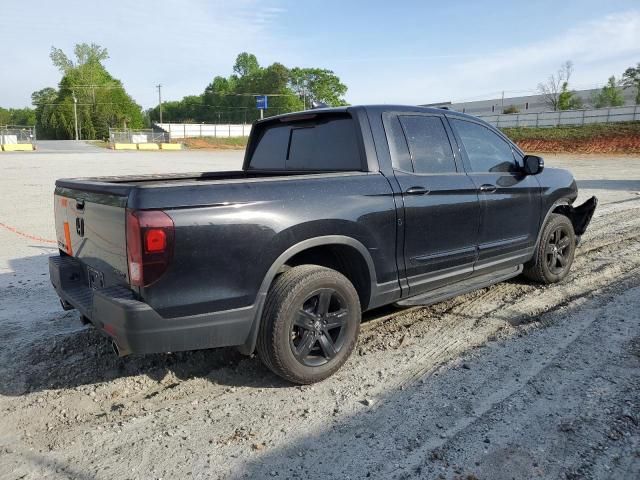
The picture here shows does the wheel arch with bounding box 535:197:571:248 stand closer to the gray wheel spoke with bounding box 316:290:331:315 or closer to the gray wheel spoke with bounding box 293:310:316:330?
the gray wheel spoke with bounding box 316:290:331:315

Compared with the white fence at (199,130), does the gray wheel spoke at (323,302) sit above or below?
below

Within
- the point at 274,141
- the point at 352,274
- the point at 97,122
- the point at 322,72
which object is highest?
the point at 322,72

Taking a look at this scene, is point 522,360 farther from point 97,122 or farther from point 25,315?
point 97,122

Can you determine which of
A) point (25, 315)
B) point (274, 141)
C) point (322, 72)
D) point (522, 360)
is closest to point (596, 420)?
point (522, 360)

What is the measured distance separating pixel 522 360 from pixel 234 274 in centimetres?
217

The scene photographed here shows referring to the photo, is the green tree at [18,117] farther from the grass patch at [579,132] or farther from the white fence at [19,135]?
the grass patch at [579,132]

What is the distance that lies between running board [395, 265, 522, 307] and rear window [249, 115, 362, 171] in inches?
43.9

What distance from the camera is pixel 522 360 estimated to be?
362 centimetres

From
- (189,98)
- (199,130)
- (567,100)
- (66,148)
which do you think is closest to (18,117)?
(189,98)

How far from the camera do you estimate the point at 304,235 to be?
318 cm

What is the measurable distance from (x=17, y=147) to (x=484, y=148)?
53619 mm

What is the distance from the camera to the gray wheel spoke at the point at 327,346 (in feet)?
11.1

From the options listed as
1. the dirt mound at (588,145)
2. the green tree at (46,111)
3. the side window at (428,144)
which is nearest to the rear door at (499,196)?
the side window at (428,144)

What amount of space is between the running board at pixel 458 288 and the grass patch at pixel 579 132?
41.6 meters
